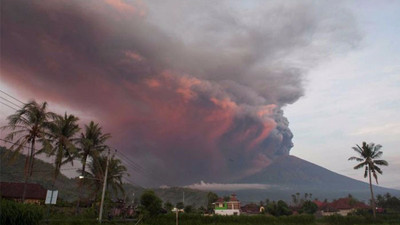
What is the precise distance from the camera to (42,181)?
99.8m

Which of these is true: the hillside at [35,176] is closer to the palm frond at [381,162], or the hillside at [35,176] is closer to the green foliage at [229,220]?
the green foliage at [229,220]

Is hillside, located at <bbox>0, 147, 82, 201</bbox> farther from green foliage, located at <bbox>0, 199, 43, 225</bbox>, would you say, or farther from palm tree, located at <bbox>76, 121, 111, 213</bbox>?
green foliage, located at <bbox>0, 199, 43, 225</bbox>

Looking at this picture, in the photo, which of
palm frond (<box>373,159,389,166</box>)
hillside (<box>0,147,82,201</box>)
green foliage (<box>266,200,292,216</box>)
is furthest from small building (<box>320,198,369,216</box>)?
hillside (<box>0,147,82,201</box>)

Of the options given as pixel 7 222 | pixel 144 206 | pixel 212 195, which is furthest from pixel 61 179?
pixel 7 222

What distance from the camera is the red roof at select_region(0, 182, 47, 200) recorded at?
179ft

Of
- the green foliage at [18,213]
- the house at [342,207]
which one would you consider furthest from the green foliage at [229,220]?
the house at [342,207]

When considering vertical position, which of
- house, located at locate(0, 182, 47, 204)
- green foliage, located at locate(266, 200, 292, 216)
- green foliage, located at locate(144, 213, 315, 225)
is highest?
house, located at locate(0, 182, 47, 204)

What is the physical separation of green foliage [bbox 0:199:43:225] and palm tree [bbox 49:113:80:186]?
Result: 849 inches

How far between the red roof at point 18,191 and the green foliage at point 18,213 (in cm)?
4469

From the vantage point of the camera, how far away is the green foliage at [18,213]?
15.0 metres

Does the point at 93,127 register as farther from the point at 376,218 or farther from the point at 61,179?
the point at 61,179

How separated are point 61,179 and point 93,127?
98.4 metres

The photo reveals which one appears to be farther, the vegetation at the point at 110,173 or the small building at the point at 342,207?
the small building at the point at 342,207

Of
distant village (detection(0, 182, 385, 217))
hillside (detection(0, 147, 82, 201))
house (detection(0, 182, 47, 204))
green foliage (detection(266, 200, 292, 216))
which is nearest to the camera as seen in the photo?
house (detection(0, 182, 47, 204))
